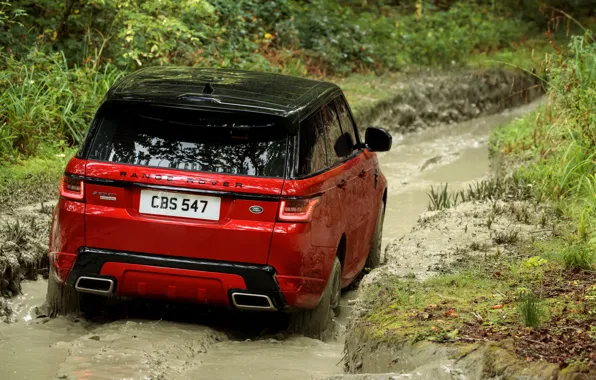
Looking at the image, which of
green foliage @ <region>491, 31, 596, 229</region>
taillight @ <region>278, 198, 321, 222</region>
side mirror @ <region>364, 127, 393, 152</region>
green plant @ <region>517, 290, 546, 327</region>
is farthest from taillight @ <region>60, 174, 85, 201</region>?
green foliage @ <region>491, 31, 596, 229</region>

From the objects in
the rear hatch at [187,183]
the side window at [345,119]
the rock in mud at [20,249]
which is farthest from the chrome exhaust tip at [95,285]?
the side window at [345,119]

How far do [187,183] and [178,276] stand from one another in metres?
0.55

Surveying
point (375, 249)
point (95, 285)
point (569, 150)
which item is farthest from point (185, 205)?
point (569, 150)

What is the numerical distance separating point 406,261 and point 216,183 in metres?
2.00

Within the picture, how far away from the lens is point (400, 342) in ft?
18.1

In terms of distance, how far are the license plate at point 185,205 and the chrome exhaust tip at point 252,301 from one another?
49cm

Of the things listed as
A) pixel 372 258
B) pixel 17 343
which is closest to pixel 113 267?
pixel 17 343

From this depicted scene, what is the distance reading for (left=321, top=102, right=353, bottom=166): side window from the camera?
7055 mm

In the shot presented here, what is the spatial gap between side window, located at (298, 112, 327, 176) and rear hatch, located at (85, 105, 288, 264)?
0.12 meters

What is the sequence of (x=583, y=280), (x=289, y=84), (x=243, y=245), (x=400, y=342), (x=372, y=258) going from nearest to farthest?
(x=400, y=342) < (x=243, y=245) < (x=583, y=280) < (x=289, y=84) < (x=372, y=258)

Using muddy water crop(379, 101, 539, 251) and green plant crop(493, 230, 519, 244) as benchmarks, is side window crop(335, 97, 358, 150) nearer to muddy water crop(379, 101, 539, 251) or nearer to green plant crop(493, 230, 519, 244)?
green plant crop(493, 230, 519, 244)

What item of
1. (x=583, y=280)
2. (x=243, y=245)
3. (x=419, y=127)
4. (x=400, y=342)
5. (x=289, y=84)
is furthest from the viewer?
(x=419, y=127)

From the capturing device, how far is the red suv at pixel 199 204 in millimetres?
6117

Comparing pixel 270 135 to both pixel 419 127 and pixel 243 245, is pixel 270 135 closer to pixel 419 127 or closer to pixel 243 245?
pixel 243 245
